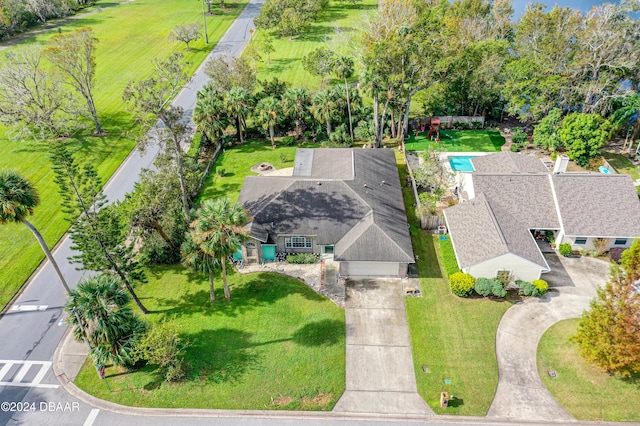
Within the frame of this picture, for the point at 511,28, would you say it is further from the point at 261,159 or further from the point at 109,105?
the point at 109,105

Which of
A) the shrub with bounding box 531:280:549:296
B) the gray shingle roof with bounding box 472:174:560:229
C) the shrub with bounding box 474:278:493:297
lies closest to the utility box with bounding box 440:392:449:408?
the shrub with bounding box 474:278:493:297

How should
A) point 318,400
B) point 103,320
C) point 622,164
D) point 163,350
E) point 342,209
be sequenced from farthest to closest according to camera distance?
Answer: point 622,164 < point 342,209 < point 163,350 < point 318,400 < point 103,320

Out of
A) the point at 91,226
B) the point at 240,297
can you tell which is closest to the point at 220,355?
the point at 240,297

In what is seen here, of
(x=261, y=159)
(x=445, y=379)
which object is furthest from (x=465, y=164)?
(x=445, y=379)

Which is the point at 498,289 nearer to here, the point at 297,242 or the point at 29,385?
the point at 297,242

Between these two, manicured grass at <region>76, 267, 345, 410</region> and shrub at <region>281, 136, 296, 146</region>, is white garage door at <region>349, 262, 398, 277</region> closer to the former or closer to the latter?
manicured grass at <region>76, 267, 345, 410</region>

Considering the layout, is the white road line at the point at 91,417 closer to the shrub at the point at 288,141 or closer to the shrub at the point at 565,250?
the shrub at the point at 565,250

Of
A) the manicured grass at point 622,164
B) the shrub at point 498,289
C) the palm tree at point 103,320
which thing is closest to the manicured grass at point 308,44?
the manicured grass at point 622,164
